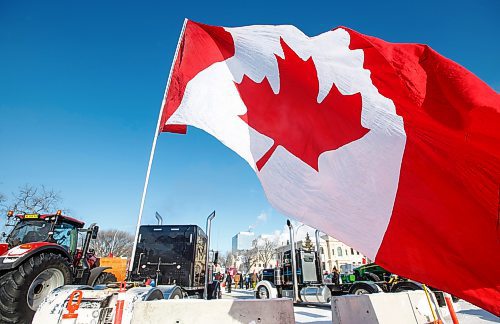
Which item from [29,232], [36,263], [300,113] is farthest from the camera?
[29,232]

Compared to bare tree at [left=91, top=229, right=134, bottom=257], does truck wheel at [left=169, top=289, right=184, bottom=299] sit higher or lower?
lower

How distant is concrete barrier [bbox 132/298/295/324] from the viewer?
9.91 ft

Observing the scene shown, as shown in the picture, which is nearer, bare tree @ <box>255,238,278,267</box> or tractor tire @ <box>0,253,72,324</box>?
tractor tire @ <box>0,253,72,324</box>

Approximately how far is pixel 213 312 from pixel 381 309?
2.70 meters

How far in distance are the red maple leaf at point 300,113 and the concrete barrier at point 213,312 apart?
5.49 ft

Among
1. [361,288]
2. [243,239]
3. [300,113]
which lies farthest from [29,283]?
[243,239]

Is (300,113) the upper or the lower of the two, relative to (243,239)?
lower

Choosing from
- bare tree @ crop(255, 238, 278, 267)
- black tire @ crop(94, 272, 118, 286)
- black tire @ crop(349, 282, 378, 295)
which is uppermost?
bare tree @ crop(255, 238, 278, 267)

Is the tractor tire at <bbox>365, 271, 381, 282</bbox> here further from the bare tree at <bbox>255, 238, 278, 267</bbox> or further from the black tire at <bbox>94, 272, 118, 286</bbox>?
the bare tree at <bbox>255, 238, 278, 267</bbox>

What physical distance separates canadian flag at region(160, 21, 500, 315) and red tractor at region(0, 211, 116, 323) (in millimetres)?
4668

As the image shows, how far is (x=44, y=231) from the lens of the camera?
8.40 m

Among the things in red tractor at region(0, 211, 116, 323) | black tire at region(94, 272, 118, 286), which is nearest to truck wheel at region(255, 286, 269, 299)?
black tire at region(94, 272, 118, 286)

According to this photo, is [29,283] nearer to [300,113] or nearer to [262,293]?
[300,113]

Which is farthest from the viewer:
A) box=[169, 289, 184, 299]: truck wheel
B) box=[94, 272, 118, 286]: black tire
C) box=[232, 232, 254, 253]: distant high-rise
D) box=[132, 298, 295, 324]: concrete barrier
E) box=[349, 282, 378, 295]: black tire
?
box=[232, 232, 254, 253]: distant high-rise
